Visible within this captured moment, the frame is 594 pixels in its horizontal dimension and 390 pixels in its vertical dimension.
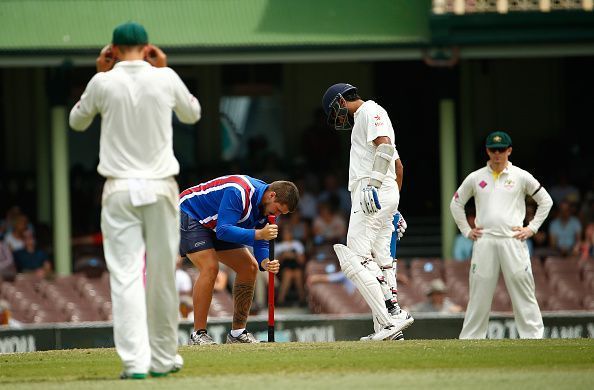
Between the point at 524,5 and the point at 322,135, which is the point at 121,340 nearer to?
the point at 524,5

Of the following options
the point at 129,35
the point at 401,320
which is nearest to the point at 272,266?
the point at 401,320

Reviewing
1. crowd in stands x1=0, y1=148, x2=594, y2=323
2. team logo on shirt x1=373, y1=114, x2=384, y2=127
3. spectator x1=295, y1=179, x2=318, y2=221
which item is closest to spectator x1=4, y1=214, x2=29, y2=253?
crowd in stands x1=0, y1=148, x2=594, y2=323

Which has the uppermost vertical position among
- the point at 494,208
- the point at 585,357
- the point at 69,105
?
the point at 69,105

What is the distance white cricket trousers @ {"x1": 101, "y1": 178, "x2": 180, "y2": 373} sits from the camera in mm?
8070

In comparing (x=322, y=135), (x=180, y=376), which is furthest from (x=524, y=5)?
(x=180, y=376)

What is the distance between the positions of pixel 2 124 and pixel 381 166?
14.6 meters

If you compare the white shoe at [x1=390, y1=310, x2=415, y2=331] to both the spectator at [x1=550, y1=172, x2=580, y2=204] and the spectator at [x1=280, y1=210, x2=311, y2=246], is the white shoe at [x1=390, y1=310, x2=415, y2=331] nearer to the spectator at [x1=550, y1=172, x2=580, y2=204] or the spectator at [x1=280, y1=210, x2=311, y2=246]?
the spectator at [x1=280, y1=210, x2=311, y2=246]

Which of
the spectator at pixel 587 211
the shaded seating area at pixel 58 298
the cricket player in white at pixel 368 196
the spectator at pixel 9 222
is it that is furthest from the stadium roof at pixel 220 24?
the cricket player in white at pixel 368 196

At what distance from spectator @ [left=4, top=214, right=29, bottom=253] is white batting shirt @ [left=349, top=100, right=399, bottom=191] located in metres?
9.94

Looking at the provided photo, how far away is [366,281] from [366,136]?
1141 millimetres

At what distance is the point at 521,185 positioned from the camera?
12891 millimetres

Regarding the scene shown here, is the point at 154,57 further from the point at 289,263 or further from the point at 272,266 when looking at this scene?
the point at 289,263

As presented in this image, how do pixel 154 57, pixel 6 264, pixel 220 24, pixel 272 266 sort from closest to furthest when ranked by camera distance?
pixel 154 57, pixel 272 266, pixel 6 264, pixel 220 24

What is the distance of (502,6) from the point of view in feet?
65.1
